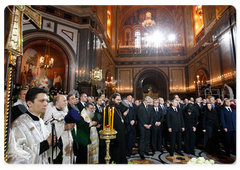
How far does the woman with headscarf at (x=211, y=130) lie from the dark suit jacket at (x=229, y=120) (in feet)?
0.89

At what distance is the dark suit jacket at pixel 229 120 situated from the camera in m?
3.36

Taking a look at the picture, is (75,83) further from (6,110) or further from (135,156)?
(6,110)

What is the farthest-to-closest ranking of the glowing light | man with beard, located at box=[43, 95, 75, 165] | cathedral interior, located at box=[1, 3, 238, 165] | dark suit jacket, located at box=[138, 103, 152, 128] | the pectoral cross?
the glowing light, cathedral interior, located at box=[1, 3, 238, 165], dark suit jacket, located at box=[138, 103, 152, 128], man with beard, located at box=[43, 95, 75, 165], the pectoral cross

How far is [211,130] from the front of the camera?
3.72 meters

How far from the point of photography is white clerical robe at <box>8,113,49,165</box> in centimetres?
109

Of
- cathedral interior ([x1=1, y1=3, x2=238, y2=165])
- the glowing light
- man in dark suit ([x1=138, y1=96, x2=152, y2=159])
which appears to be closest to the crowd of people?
man in dark suit ([x1=138, y1=96, x2=152, y2=159])

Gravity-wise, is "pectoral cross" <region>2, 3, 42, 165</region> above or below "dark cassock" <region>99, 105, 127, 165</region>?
above

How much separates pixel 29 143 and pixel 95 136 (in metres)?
1.45

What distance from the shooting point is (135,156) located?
136 inches

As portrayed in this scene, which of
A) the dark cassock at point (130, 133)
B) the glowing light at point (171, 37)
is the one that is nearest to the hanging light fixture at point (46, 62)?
the dark cassock at point (130, 133)

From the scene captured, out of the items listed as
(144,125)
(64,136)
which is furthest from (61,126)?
(144,125)

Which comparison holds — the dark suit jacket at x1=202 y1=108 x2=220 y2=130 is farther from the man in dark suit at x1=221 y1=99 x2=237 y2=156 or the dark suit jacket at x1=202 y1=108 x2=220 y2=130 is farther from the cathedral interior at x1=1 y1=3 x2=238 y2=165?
the cathedral interior at x1=1 y1=3 x2=238 y2=165

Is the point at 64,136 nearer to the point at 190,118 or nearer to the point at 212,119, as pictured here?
the point at 190,118

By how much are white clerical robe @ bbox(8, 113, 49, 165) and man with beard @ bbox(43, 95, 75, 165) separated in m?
0.21
